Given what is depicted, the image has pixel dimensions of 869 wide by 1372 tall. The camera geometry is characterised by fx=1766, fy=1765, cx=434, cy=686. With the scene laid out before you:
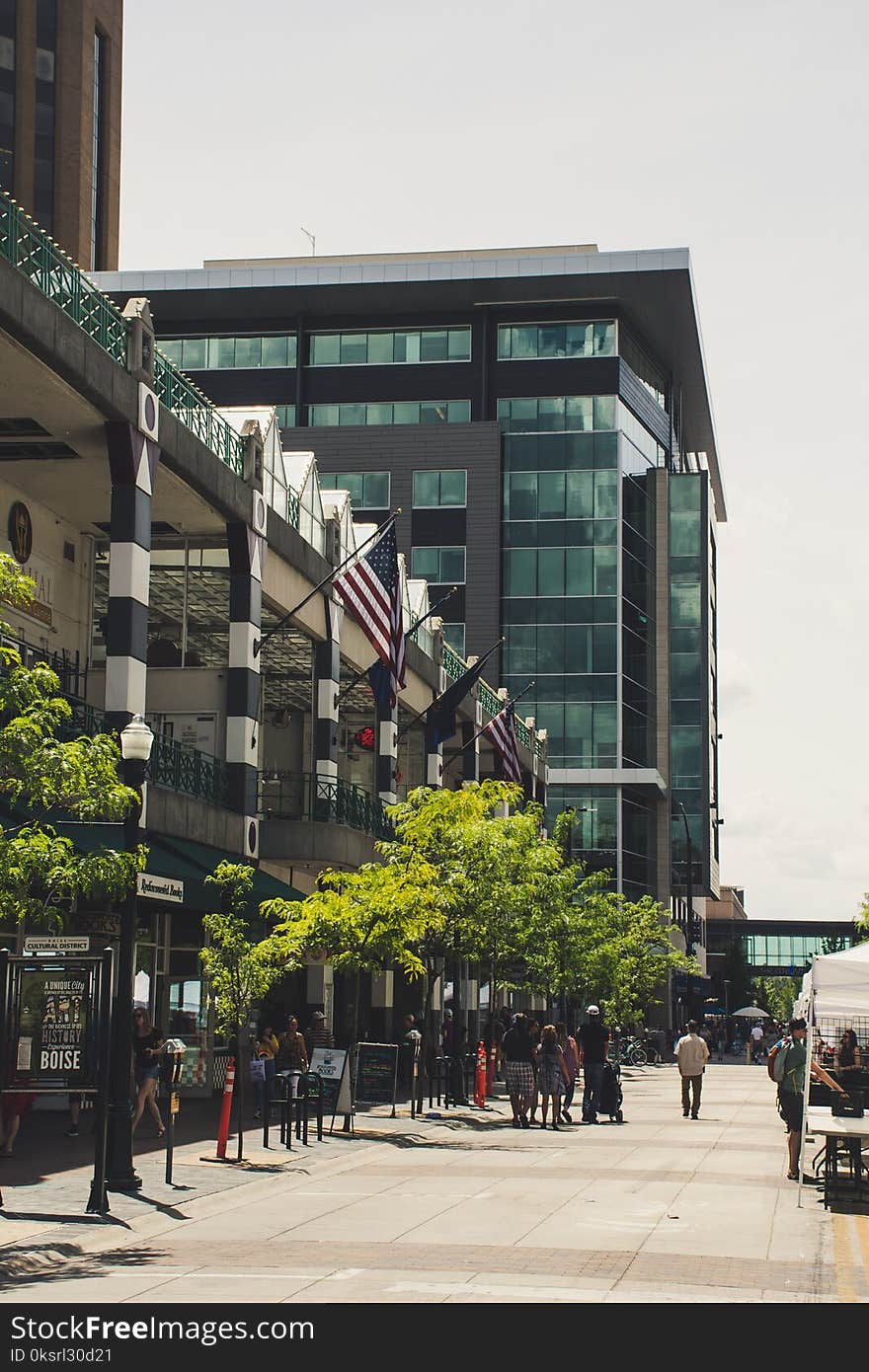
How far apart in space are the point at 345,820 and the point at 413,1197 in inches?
836

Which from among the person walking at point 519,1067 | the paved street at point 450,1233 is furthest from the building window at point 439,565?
the paved street at point 450,1233

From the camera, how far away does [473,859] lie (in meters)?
34.3

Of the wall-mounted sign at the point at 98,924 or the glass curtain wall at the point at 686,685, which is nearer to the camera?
the wall-mounted sign at the point at 98,924

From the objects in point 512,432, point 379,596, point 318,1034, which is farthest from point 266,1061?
point 512,432

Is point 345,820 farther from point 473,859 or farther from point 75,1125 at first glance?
point 75,1125

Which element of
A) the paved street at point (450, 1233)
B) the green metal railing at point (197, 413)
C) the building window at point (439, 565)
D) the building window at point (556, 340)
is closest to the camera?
the paved street at point (450, 1233)

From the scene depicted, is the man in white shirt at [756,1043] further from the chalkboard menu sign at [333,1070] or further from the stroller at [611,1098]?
the chalkboard menu sign at [333,1070]

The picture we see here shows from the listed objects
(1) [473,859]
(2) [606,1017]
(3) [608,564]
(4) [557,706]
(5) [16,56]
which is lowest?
(2) [606,1017]

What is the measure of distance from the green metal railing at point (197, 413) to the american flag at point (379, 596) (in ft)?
10.1

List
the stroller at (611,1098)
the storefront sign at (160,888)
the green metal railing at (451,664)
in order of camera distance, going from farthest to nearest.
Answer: the green metal railing at (451,664) → the stroller at (611,1098) → the storefront sign at (160,888)

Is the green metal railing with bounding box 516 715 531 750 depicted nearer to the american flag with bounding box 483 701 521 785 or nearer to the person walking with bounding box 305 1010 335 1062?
the american flag with bounding box 483 701 521 785

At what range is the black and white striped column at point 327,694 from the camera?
39.5 metres
